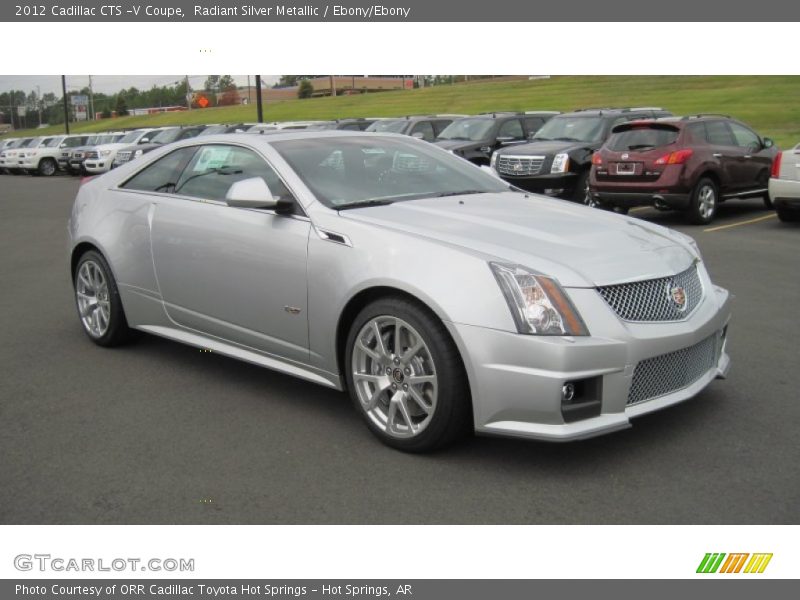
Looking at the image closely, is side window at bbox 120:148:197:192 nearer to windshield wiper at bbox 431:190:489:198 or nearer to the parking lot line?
windshield wiper at bbox 431:190:489:198

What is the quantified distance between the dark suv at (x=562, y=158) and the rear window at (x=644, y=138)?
1.37 metres

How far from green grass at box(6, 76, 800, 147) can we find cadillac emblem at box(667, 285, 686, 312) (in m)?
24.7

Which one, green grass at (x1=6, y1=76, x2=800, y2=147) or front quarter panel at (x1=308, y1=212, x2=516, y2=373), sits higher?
green grass at (x1=6, y1=76, x2=800, y2=147)

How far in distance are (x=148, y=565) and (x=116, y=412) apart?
1913 mm

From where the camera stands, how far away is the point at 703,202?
13523 millimetres

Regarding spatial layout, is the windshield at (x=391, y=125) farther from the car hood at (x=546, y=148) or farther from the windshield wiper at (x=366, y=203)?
the windshield wiper at (x=366, y=203)

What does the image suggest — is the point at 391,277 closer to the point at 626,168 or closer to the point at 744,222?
the point at 626,168

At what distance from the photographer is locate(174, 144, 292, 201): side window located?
5371 mm

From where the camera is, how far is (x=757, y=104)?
3947 centimetres

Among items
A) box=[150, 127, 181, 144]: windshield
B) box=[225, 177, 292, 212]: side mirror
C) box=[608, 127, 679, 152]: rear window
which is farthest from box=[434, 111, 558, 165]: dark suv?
box=[150, 127, 181, 144]: windshield

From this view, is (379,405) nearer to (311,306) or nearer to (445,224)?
(311,306)

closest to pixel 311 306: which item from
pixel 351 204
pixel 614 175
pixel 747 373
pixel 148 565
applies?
pixel 351 204

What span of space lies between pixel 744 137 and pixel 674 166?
216cm

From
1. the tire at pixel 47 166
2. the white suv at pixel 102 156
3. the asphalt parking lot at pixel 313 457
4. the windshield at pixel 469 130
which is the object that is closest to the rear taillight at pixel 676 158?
the windshield at pixel 469 130
